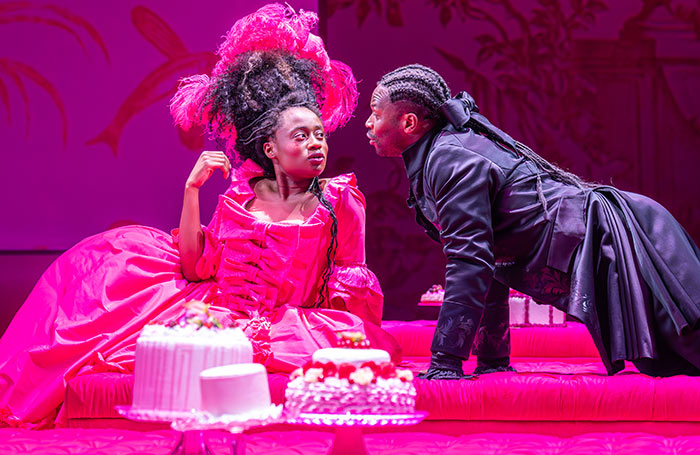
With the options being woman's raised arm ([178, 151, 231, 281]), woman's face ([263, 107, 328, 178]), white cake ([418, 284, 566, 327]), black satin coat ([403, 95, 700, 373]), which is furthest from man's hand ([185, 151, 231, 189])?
white cake ([418, 284, 566, 327])

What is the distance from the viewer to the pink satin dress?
271cm

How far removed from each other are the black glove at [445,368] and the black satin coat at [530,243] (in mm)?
32

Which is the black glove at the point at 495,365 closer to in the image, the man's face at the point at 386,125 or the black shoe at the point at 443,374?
the black shoe at the point at 443,374

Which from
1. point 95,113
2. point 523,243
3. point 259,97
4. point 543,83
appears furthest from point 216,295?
point 543,83

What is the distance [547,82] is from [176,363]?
4.02m

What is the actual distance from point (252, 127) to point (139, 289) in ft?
2.51

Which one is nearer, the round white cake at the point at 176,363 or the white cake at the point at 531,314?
the round white cake at the point at 176,363

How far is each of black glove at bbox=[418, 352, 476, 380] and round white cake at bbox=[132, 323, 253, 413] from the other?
0.84m

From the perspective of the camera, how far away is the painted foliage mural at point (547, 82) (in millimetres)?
5211

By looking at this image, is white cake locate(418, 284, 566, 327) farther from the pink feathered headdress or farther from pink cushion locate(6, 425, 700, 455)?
pink cushion locate(6, 425, 700, 455)

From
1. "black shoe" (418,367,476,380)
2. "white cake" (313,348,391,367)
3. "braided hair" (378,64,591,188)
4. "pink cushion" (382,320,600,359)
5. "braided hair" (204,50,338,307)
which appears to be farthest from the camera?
"pink cushion" (382,320,600,359)

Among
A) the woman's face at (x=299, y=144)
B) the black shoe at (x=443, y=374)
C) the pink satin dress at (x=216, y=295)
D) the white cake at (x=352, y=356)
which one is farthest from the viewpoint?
the woman's face at (x=299, y=144)

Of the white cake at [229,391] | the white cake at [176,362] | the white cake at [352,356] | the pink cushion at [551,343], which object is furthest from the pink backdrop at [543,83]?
the white cake at [229,391]

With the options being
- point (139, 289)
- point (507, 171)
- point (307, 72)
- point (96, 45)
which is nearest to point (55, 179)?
point (96, 45)
